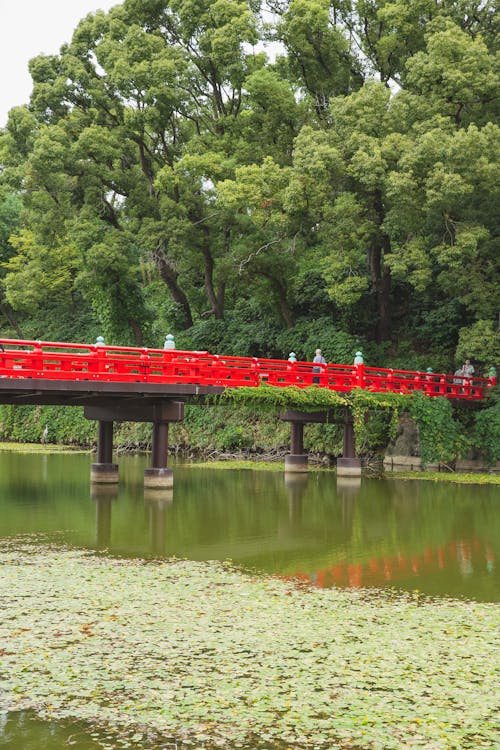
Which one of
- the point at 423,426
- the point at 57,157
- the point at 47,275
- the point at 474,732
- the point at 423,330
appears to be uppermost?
the point at 57,157

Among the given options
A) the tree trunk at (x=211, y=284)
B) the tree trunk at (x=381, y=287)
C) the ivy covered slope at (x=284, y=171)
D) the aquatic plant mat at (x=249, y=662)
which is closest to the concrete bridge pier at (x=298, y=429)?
the ivy covered slope at (x=284, y=171)

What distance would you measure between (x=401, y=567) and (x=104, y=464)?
12.4 m

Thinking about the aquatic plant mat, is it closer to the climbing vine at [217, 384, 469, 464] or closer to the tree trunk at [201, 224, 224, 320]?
the climbing vine at [217, 384, 469, 464]

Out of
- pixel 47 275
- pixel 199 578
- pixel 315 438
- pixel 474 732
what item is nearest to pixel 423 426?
pixel 315 438

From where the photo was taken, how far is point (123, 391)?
19.9 metres

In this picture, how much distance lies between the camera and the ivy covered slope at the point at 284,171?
1084 inches

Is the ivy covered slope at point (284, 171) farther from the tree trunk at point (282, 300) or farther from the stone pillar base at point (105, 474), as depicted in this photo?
the stone pillar base at point (105, 474)

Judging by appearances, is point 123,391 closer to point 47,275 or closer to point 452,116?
point 452,116

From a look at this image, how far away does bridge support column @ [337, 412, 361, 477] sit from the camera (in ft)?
83.9

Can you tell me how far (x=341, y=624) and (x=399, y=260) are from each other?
21109mm

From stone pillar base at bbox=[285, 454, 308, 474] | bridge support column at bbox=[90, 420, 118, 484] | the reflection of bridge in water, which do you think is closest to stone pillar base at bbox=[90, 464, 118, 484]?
bridge support column at bbox=[90, 420, 118, 484]

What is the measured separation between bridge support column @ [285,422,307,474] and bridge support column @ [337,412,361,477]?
5.72ft

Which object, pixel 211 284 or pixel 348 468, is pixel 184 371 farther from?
pixel 211 284

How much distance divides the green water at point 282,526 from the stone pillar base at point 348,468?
2.19 feet
